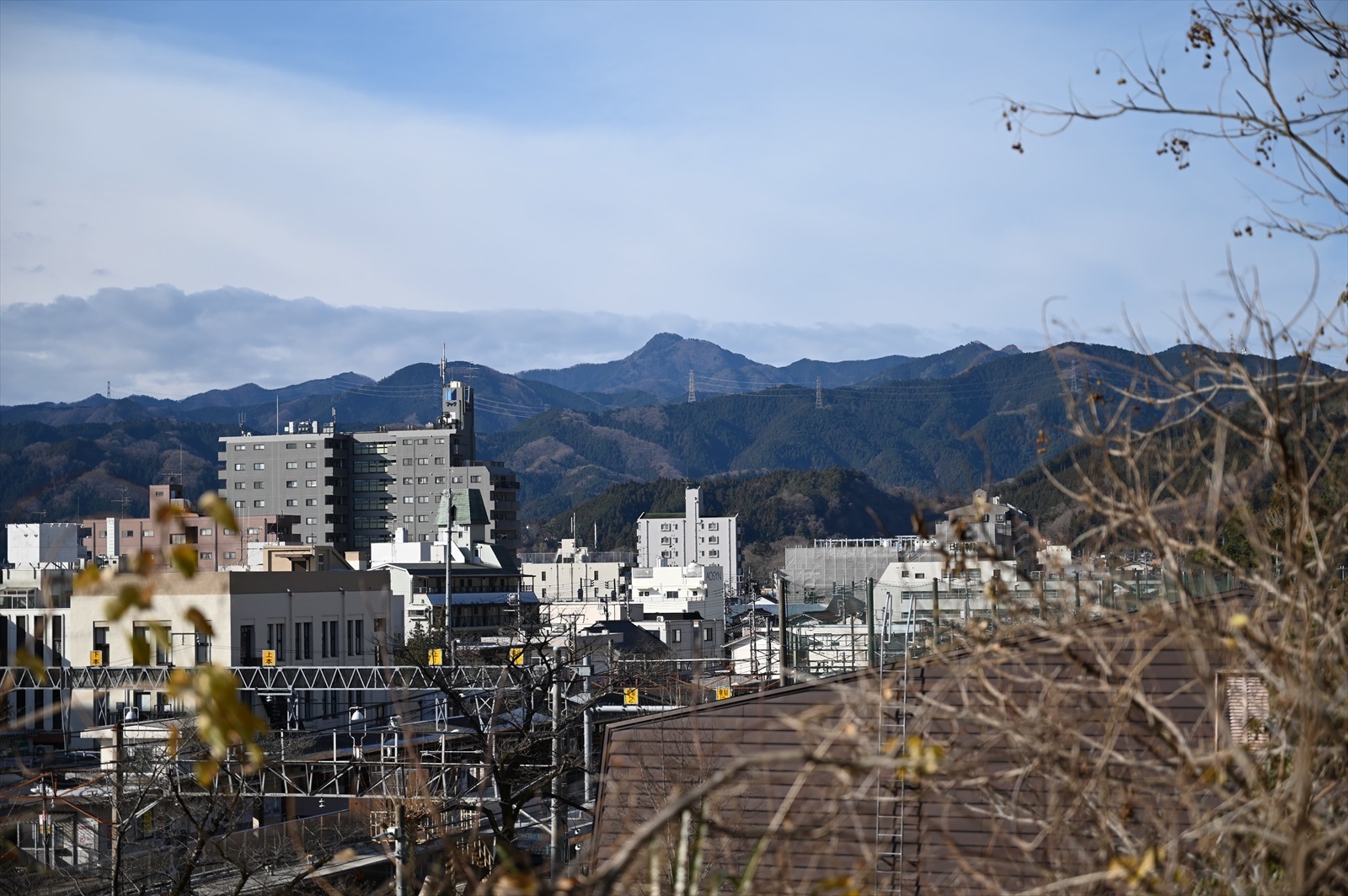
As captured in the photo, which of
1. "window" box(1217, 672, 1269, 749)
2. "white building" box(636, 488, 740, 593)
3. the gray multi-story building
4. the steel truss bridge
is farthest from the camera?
"white building" box(636, 488, 740, 593)

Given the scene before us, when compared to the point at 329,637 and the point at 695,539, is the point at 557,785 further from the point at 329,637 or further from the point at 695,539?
the point at 695,539

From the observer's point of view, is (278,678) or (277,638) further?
(277,638)

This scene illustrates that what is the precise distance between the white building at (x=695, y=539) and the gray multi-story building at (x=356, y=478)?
31.5 metres

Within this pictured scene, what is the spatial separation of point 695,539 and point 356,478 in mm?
40857

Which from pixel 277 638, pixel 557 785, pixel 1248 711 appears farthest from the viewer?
pixel 277 638

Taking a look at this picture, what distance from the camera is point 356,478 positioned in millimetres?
121000

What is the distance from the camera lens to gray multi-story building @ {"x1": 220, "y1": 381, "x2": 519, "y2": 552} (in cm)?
11775

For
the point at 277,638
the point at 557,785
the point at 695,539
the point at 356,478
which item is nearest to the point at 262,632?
the point at 277,638

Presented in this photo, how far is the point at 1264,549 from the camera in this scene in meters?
4.38

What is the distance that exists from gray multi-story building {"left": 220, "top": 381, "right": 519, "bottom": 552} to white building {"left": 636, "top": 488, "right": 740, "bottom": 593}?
1242 inches

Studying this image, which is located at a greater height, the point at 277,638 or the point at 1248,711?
the point at 1248,711

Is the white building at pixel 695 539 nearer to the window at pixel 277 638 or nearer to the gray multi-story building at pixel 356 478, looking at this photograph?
the gray multi-story building at pixel 356 478

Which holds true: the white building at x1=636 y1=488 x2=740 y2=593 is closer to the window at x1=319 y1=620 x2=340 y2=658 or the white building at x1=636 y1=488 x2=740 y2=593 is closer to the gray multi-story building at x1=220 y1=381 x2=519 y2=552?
the gray multi-story building at x1=220 y1=381 x2=519 y2=552

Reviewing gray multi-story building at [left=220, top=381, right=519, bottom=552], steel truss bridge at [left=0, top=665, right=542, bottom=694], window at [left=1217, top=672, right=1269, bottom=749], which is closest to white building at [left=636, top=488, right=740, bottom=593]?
gray multi-story building at [left=220, top=381, right=519, bottom=552]
